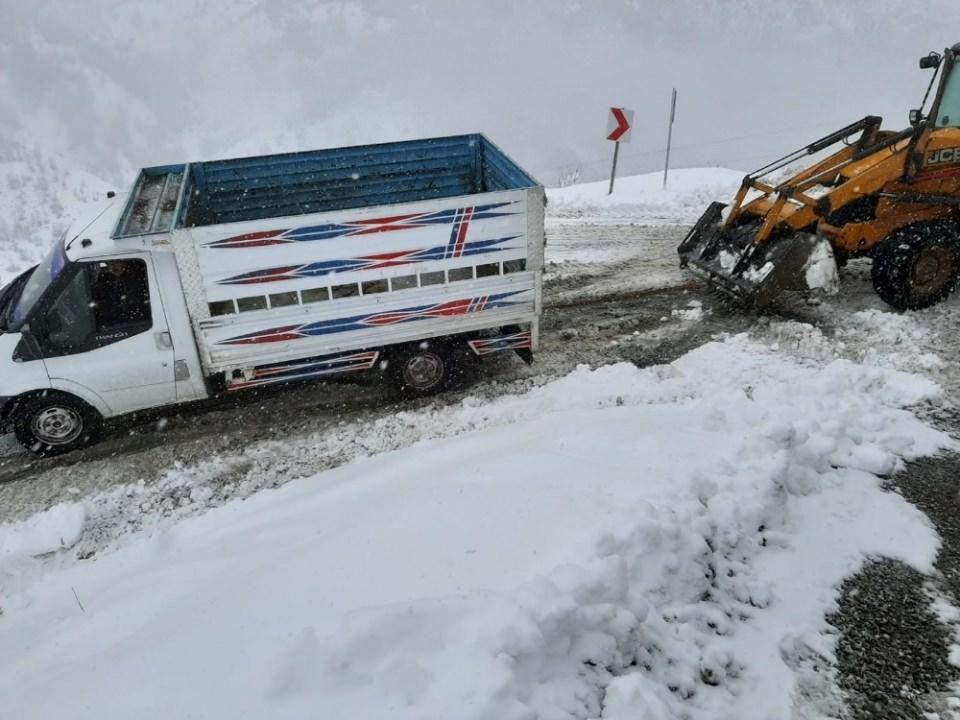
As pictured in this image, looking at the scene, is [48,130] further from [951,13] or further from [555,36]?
[951,13]

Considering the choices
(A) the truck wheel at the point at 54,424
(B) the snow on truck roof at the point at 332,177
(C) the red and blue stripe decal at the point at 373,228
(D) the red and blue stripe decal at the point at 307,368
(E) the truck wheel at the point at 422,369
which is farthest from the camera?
(B) the snow on truck roof at the point at 332,177

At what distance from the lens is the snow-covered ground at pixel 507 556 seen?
9.10 feet

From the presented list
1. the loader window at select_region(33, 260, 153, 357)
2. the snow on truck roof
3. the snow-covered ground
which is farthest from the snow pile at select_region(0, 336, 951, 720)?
the snow on truck roof

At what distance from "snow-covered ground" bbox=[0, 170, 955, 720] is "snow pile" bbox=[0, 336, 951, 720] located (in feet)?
0.05

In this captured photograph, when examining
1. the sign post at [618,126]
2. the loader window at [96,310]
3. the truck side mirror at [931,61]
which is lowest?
the loader window at [96,310]

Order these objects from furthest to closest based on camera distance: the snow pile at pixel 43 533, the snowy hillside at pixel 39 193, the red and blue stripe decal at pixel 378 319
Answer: the snowy hillside at pixel 39 193, the red and blue stripe decal at pixel 378 319, the snow pile at pixel 43 533

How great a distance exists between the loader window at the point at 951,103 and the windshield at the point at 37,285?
9.26 meters

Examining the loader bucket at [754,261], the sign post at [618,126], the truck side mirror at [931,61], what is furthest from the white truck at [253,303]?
the sign post at [618,126]

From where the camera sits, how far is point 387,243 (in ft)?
18.3

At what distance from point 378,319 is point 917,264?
20.2 ft

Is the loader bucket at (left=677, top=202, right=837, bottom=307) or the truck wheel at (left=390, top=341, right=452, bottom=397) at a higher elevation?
the loader bucket at (left=677, top=202, right=837, bottom=307)

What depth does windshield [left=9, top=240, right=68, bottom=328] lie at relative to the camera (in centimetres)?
540

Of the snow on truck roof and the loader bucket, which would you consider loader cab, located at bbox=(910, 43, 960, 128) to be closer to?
the loader bucket

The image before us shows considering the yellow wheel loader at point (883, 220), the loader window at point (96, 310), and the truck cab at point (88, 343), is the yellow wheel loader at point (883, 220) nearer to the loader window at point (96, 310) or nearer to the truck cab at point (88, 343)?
the truck cab at point (88, 343)
